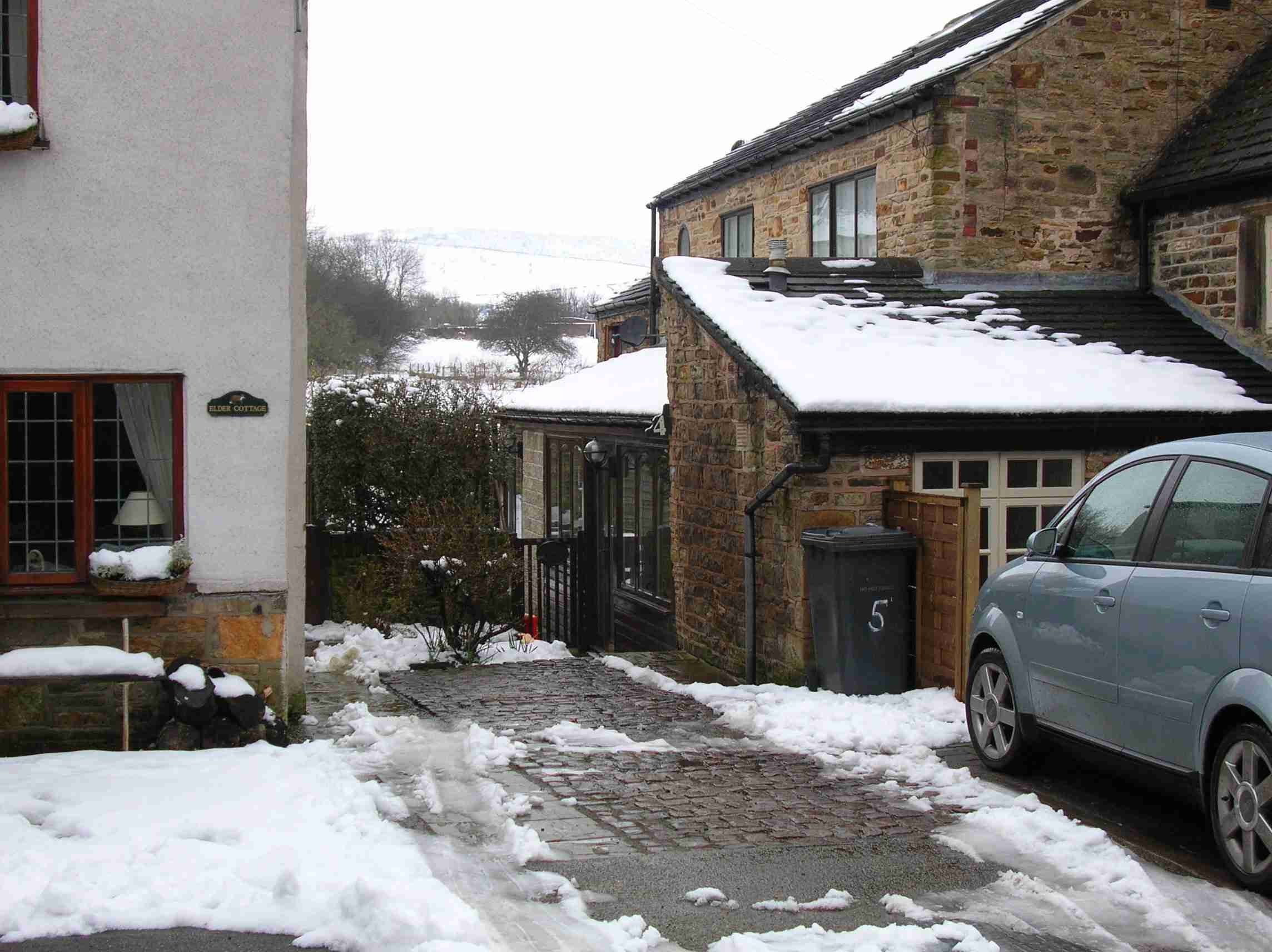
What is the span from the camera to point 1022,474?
11273mm

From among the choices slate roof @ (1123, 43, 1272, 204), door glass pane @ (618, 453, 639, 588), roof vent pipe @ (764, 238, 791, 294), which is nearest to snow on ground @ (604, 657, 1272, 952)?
roof vent pipe @ (764, 238, 791, 294)

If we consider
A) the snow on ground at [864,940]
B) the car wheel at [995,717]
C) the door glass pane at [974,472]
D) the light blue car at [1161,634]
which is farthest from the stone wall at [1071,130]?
the snow on ground at [864,940]

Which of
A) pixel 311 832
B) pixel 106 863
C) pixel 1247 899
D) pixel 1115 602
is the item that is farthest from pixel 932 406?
pixel 106 863

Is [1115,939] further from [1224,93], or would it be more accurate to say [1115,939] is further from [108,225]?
[1224,93]

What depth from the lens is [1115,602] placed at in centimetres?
650

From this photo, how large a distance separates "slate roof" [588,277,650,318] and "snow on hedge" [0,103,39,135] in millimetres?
17124

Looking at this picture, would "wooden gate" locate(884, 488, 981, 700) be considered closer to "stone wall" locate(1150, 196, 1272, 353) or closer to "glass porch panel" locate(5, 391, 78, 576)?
"stone wall" locate(1150, 196, 1272, 353)

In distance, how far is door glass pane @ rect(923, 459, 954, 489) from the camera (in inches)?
432

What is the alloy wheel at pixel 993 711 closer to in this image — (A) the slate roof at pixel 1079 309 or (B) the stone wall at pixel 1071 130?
(A) the slate roof at pixel 1079 309

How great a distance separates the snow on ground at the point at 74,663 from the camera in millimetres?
8172

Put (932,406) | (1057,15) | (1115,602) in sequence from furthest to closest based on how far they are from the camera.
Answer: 1. (1057,15)
2. (932,406)
3. (1115,602)

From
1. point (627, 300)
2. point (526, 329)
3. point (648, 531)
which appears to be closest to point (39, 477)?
point (648, 531)

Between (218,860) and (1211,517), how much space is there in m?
4.60

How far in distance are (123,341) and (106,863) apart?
3.91 m
